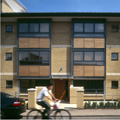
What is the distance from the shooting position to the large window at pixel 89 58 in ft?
58.2

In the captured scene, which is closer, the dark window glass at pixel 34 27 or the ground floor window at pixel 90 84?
the dark window glass at pixel 34 27

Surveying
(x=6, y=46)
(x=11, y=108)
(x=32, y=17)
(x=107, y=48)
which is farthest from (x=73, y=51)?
(x=11, y=108)

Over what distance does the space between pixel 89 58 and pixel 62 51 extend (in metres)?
2.94

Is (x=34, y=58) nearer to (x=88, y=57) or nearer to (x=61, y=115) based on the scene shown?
(x=88, y=57)

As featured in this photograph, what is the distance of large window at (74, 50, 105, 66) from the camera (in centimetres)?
1773

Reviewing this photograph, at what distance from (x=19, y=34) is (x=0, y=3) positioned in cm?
502

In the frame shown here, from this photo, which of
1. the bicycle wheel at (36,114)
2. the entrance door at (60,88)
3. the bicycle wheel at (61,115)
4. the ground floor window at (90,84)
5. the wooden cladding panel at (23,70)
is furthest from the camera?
the entrance door at (60,88)

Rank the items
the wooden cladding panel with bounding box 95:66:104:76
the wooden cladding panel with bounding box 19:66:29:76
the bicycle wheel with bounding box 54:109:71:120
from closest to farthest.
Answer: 1. the bicycle wheel with bounding box 54:109:71:120
2. the wooden cladding panel with bounding box 95:66:104:76
3. the wooden cladding panel with bounding box 19:66:29:76

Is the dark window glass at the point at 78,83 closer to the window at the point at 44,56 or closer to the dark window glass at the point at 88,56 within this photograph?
the dark window glass at the point at 88,56

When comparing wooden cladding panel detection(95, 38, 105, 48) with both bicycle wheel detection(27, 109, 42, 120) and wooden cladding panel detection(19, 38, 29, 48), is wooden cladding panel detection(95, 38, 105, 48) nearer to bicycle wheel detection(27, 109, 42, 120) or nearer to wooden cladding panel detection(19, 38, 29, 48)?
wooden cladding panel detection(19, 38, 29, 48)

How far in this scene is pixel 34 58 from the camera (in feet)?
58.6

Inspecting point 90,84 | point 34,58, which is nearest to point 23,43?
point 34,58

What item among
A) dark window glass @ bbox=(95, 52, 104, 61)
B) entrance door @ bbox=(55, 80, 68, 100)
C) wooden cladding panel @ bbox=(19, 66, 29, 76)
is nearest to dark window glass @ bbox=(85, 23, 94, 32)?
dark window glass @ bbox=(95, 52, 104, 61)

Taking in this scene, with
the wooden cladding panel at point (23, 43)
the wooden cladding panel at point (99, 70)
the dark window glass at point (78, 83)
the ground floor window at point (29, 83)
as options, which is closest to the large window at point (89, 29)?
the wooden cladding panel at point (99, 70)
